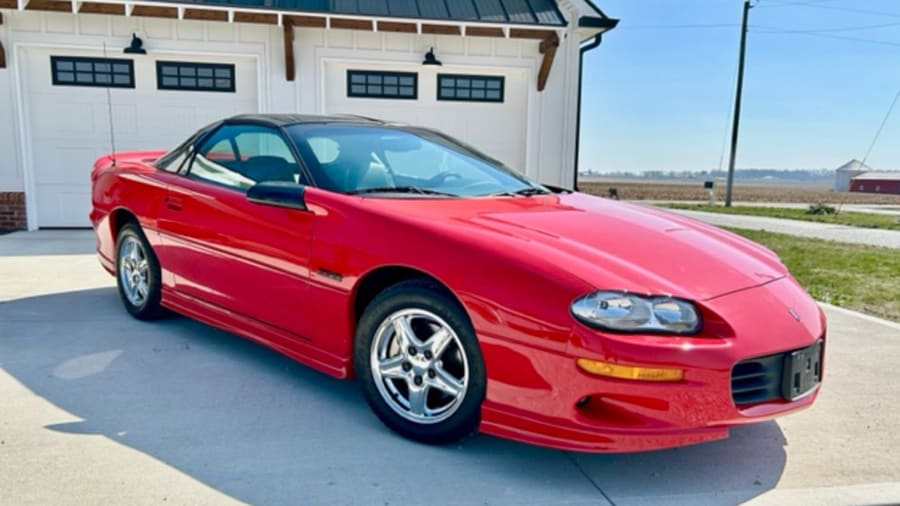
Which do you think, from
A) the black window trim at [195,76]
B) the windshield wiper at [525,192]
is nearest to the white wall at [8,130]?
the black window trim at [195,76]

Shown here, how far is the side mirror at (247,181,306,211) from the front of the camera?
2949mm

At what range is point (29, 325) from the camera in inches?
166

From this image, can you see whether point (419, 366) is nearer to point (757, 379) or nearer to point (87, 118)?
point (757, 379)

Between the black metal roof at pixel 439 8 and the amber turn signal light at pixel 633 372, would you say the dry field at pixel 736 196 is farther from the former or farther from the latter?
the amber turn signal light at pixel 633 372

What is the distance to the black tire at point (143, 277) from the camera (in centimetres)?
404

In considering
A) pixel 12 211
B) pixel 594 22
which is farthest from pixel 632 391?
pixel 12 211

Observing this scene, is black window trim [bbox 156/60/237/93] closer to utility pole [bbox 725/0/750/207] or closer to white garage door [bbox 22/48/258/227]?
white garage door [bbox 22/48/258/227]

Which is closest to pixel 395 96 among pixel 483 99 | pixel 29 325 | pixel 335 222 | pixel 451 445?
pixel 483 99

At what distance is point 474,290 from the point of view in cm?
237

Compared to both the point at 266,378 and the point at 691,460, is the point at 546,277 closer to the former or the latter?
the point at 691,460

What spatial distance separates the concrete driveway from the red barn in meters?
64.9

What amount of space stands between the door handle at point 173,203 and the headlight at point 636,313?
2590 millimetres

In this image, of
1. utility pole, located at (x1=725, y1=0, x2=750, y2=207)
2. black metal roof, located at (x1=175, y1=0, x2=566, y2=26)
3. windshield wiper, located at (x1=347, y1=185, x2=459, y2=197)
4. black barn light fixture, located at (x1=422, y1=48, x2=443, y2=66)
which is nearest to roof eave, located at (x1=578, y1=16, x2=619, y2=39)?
black metal roof, located at (x1=175, y1=0, x2=566, y2=26)

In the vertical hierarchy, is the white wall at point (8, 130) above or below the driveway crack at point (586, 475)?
above
